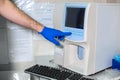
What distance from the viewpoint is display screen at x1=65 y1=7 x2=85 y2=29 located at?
1.17 metres

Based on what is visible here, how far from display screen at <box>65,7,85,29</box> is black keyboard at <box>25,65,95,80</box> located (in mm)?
285

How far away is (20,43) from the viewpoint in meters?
1.62

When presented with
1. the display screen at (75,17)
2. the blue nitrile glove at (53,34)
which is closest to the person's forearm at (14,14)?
the blue nitrile glove at (53,34)

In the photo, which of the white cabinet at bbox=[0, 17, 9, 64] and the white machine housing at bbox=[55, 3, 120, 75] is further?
the white cabinet at bbox=[0, 17, 9, 64]

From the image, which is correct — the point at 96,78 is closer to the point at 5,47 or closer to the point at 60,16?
the point at 60,16

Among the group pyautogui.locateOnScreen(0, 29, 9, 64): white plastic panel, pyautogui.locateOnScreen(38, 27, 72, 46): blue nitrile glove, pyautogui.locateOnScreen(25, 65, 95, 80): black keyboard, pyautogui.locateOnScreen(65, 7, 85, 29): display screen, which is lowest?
pyautogui.locateOnScreen(25, 65, 95, 80): black keyboard

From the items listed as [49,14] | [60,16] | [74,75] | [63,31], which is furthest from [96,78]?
[49,14]

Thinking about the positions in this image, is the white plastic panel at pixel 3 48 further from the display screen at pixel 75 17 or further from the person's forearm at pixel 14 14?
the display screen at pixel 75 17

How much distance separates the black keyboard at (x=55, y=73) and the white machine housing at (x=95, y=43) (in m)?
0.05

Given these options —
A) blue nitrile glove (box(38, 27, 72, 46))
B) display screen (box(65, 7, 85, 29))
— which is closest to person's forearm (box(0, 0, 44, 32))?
blue nitrile glove (box(38, 27, 72, 46))

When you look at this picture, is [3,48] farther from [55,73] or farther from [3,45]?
[55,73]

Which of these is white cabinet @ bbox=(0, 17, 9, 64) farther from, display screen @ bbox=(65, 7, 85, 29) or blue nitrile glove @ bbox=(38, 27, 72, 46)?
display screen @ bbox=(65, 7, 85, 29)

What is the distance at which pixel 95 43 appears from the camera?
1.20 meters

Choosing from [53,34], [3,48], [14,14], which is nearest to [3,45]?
[3,48]
